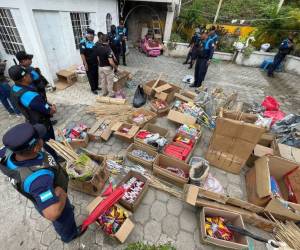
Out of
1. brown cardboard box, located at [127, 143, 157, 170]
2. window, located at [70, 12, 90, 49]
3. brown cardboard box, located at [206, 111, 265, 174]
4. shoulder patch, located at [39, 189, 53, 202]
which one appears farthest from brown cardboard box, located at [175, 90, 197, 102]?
window, located at [70, 12, 90, 49]

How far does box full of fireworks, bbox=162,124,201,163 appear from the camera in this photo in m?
3.88

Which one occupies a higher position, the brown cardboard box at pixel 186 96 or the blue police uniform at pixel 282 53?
the blue police uniform at pixel 282 53

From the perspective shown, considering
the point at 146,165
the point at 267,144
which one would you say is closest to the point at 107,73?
the point at 146,165

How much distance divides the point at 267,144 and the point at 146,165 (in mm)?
3208

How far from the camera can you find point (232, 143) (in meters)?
3.61

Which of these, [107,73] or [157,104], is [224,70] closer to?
[157,104]

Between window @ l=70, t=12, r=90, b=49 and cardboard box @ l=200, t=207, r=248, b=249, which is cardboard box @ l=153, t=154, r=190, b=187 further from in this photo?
window @ l=70, t=12, r=90, b=49

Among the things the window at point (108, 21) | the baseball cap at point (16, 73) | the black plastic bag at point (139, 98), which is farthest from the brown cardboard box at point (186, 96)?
the window at point (108, 21)

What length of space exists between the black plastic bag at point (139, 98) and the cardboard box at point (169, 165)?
8.39ft

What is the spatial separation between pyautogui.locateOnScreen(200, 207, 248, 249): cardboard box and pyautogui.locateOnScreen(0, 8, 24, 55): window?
307 inches

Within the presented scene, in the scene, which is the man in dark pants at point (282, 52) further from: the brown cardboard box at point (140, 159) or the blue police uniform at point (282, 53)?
the brown cardboard box at point (140, 159)

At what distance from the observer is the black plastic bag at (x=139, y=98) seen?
5816 millimetres

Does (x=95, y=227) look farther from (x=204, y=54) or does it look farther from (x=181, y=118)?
(x=204, y=54)

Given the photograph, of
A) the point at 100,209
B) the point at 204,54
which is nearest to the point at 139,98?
the point at 204,54
